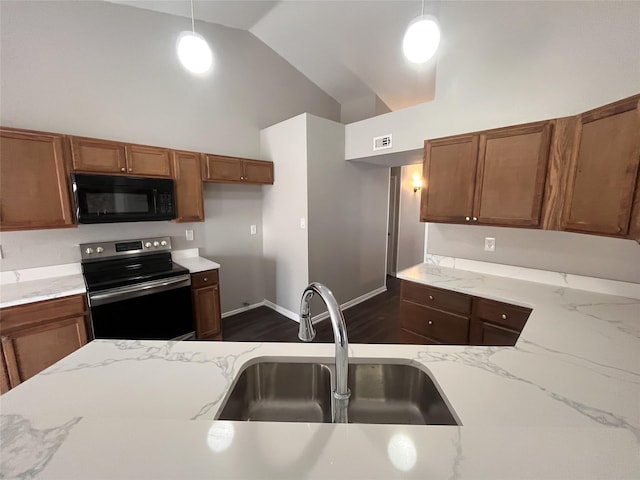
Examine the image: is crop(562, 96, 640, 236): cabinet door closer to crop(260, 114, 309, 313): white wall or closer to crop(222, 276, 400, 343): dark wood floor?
crop(222, 276, 400, 343): dark wood floor

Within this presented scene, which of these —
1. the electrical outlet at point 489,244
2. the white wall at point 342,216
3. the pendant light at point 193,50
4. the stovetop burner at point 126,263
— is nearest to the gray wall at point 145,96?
the stovetop burner at point 126,263

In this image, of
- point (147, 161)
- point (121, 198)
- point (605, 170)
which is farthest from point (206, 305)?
point (605, 170)

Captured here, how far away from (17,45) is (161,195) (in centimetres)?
143

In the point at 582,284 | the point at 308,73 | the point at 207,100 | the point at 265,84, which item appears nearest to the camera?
the point at 582,284

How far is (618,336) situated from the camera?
127cm

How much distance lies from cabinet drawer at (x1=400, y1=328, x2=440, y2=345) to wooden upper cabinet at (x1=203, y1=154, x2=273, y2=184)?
2337 millimetres

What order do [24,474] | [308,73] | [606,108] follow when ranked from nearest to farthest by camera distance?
1. [24,474]
2. [606,108]
3. [308,73]

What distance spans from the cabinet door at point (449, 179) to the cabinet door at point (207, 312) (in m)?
2.22

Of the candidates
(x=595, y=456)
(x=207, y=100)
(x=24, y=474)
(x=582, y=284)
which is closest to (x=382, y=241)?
(x=582, y=284)

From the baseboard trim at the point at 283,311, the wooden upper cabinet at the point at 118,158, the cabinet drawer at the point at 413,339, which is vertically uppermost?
the wooden upper cabinet at the point at 118,158

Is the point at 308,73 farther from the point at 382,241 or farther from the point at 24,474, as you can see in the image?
the point at 24,474

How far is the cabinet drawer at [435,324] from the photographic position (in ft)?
6.69

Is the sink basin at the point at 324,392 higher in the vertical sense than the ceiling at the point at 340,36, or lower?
lower

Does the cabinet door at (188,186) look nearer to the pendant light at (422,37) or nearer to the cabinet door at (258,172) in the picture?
the cabinet door at (258,172)
